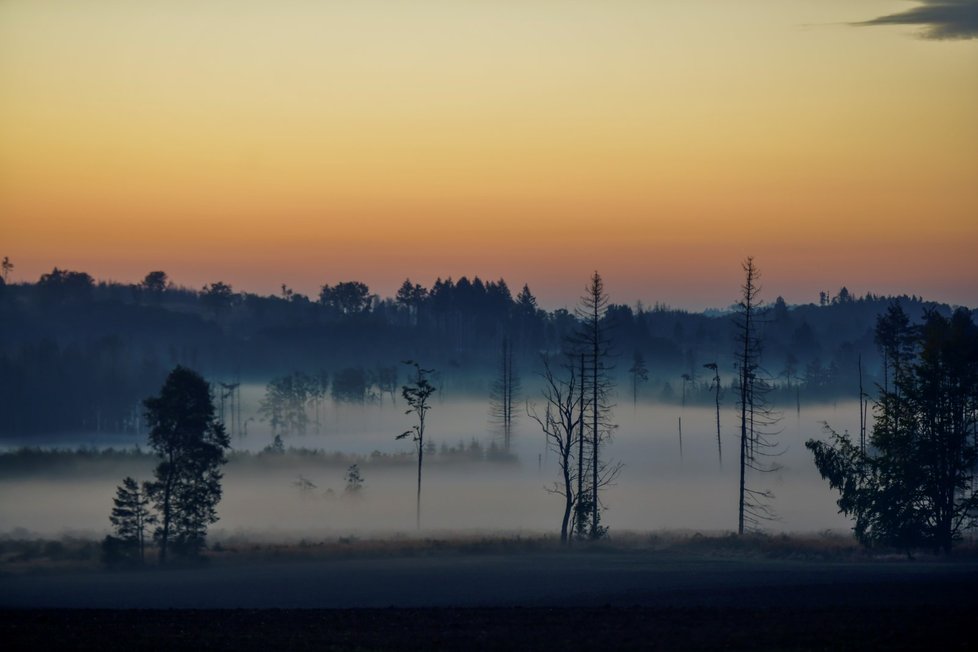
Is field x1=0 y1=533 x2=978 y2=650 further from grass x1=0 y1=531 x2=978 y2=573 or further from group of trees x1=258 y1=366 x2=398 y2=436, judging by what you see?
group of trees x1=258 y1=366 x2=398 y2=436

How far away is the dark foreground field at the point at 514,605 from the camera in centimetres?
2564

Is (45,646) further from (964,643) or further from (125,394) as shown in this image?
(125,394)

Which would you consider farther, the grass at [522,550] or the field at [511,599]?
the grass at [522,550]

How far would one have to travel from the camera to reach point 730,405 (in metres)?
197

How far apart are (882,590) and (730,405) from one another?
552ft

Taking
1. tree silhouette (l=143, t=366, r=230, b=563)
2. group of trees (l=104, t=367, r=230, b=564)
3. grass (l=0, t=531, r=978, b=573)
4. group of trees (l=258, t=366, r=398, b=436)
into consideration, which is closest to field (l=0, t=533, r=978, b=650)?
grass (l=0, t=531, r=978, b=573)

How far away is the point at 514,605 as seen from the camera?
3186 cm

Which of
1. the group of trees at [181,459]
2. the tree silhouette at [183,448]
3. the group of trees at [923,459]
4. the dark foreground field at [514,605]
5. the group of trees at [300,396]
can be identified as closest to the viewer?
the dark foreground field at [514,605]

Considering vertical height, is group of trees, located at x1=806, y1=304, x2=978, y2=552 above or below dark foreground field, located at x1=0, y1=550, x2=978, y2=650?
above

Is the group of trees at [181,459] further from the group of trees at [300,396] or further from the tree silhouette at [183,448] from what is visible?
the group of trees at [300,396]

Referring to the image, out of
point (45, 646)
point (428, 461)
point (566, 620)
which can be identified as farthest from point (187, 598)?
point (428, 461)

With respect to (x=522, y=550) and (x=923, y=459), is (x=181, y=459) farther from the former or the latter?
(x=923, y=459)

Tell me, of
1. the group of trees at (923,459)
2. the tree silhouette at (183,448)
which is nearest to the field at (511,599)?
the group of trees at (923,459)

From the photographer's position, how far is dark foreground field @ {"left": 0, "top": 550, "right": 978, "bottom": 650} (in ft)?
84.1
